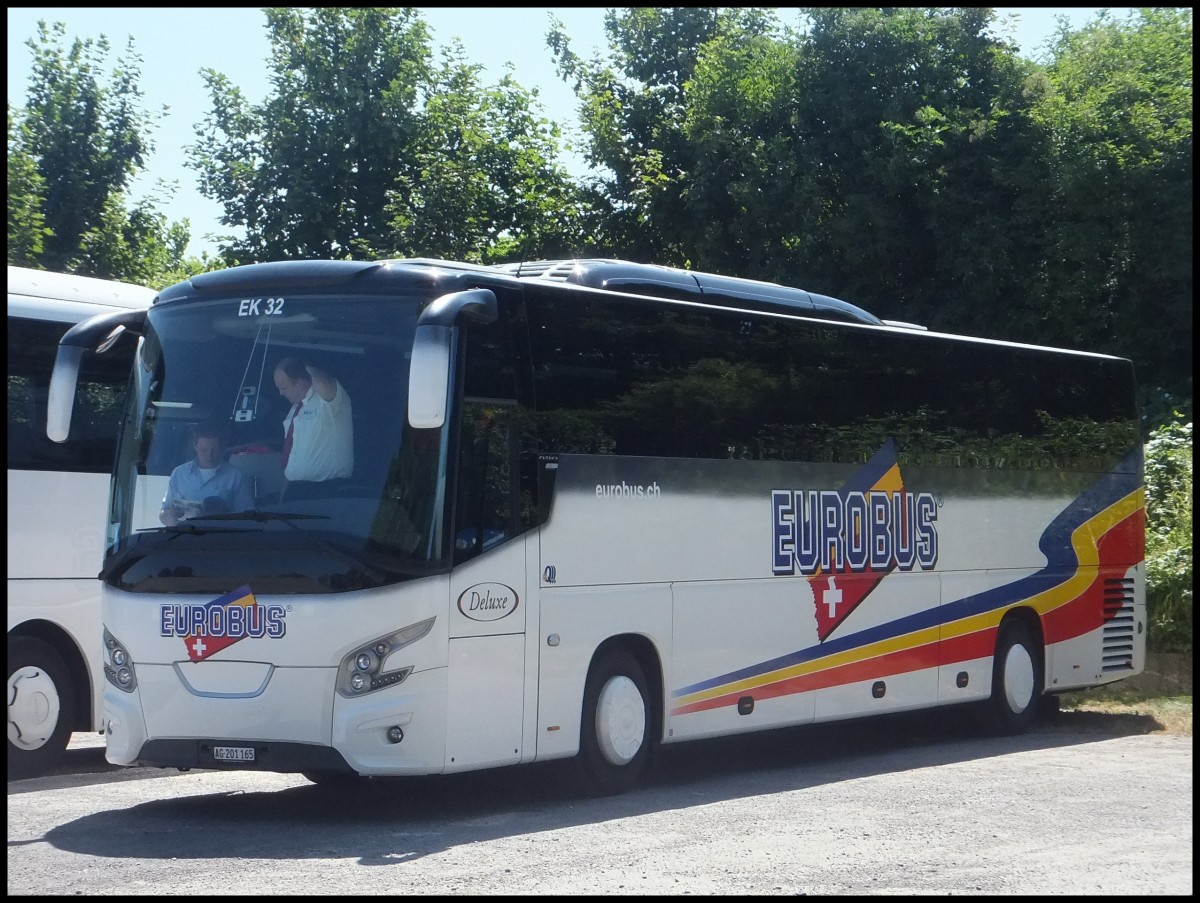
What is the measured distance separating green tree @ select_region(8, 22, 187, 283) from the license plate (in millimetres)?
28128

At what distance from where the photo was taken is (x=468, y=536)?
9.79 meters

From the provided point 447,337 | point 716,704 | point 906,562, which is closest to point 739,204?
point 906,562

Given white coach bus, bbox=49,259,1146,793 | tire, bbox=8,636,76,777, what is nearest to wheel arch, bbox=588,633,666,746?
white coach bus, bbox=49,259,1146,793

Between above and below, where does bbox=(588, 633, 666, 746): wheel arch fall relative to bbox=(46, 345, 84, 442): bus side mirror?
below

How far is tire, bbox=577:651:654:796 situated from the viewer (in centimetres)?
1081

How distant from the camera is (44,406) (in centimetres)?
1231

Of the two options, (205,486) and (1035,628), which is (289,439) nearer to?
(205,486)

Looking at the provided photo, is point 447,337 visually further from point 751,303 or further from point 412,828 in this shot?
point 751,303

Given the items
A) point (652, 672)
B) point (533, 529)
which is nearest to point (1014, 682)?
point (652, 672)

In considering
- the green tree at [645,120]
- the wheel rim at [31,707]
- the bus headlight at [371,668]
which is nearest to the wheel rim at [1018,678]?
the bus headlight at [371,668]

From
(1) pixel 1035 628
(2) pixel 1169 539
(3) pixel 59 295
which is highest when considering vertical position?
(3) pixel 59 295

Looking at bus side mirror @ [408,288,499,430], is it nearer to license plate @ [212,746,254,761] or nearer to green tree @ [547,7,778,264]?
license plate @ [212,746,254,761]

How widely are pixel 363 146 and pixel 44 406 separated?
33584 mm

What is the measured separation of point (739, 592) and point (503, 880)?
5012 millimetres
